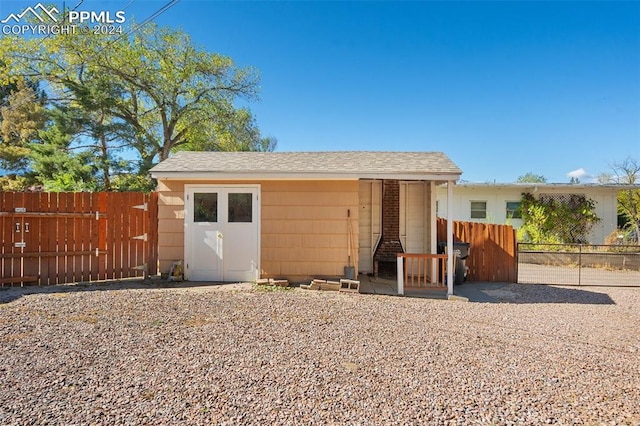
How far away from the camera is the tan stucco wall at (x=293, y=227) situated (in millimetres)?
7148

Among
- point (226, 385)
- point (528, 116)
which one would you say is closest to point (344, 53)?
point (528, 116)

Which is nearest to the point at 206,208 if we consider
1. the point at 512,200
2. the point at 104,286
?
the point at 104,286

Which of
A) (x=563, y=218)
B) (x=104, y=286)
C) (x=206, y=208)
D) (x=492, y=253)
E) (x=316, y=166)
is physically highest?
(x=316, y=166)

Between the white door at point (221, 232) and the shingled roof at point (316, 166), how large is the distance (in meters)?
0.45

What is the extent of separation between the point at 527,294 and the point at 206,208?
700 cm

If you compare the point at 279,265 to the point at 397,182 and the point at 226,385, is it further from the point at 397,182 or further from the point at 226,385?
the point at 226,385

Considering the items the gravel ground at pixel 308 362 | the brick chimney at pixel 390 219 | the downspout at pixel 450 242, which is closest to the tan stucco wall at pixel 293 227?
the brick chimney at pixel 390 219

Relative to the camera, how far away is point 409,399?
2.59 m

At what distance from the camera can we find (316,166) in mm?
7066

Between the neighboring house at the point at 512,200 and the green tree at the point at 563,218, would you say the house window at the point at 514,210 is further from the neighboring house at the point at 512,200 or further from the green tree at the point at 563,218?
the green tree at the point at 563,218

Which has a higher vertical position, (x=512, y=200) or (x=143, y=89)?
(x=143, y=89)

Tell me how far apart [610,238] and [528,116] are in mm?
6477

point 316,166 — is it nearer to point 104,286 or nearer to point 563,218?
point 104,286

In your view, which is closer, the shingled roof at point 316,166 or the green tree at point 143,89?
the shingled roof at point 316,166
